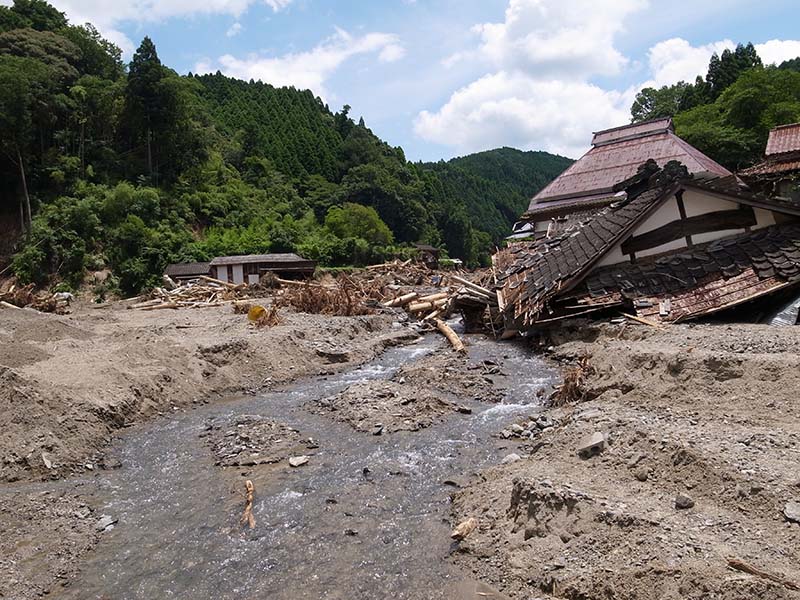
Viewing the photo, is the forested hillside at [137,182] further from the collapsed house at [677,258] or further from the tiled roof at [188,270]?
the collapsed house at [677,258]

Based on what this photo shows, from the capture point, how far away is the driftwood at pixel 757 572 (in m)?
3.37

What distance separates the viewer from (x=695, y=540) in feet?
13.4

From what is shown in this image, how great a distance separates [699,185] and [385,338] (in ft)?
33.6

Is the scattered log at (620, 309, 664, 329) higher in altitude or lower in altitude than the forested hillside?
lower

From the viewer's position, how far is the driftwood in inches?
133

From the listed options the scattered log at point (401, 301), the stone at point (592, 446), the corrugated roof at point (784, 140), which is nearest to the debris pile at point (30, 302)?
the scattered log at point (401, 301)

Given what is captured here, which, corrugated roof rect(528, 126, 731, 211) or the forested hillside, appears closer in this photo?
corrugated roof rect(528, 126, 731, 211)

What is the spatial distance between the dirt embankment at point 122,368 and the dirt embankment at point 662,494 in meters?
6.56

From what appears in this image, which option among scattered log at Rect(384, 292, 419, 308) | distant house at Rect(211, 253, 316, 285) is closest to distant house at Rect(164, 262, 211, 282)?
distant house at Rect(211, 253, 316, 285)

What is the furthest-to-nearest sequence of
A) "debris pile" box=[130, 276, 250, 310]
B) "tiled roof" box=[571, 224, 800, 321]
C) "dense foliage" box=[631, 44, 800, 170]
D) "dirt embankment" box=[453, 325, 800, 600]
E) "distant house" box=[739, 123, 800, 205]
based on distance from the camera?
"dense foliage" box=[631, 44, 800, 170], "debris pile" box=[130, 276, 250, 310], "distant house" box=[739, 123, 800, 205], "tiled roof" box=[571, 224, 800, 321], "dirt embankment" box=[453, 325, 800, 600]

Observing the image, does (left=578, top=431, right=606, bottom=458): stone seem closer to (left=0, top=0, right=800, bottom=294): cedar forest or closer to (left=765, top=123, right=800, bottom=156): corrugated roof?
(left=765, top=123, right=800, bottom=156): corrugated roof

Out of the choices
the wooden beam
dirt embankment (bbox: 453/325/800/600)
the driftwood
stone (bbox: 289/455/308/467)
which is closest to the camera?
the driftwood

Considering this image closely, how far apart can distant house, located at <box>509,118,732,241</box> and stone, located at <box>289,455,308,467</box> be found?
1962 centimetres

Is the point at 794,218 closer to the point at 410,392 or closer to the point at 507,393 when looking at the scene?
the point at 507,393
